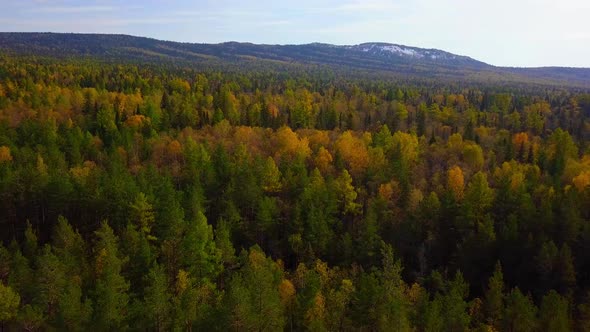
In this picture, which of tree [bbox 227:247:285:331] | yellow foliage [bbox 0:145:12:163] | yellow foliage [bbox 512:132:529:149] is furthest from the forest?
yellow foliage [bbox 0:145:12:163]

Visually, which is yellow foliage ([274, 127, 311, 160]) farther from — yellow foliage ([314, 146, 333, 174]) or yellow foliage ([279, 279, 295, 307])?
yellow foliage ([279, 279, 295, 307])

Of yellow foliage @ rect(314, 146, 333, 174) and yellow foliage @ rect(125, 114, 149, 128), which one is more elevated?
yellow foliage @ rect(125, 114, 149, 128)

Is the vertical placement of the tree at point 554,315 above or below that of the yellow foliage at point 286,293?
above

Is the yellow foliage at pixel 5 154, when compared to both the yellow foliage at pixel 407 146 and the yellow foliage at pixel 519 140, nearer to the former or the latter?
the yellow foliage at pixel 407 146

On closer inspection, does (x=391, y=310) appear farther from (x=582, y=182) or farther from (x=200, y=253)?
(x=582, y=182)

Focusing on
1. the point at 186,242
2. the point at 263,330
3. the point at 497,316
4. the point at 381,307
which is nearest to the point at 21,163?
the point at 186,242

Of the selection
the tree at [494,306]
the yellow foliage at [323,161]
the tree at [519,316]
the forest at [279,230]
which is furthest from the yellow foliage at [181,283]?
the yellow foliage at [323,161]

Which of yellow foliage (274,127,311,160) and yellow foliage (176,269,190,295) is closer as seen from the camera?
yellow foliage (176,269,190,295)

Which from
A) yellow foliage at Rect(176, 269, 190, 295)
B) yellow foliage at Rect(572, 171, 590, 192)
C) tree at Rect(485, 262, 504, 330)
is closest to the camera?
tree at Rect(485, 262, 504, 330)

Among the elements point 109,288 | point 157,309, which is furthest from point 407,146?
point 109,288
